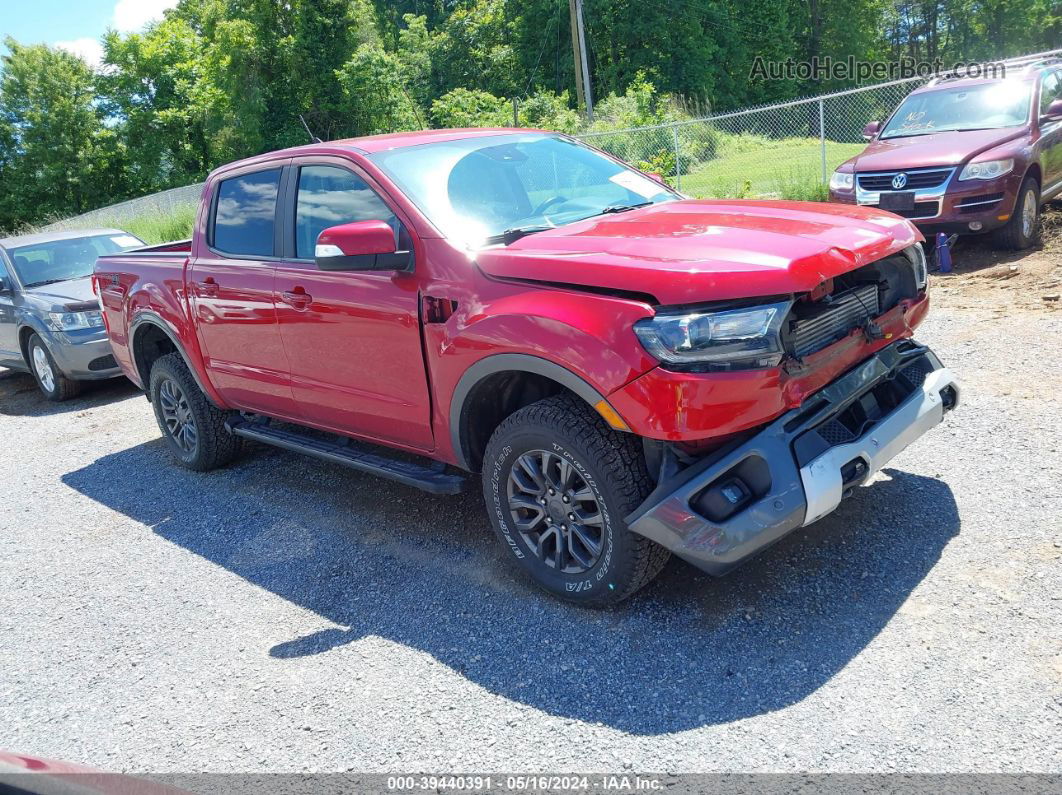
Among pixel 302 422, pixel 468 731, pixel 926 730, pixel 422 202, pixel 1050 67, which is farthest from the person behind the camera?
pixel 1050 67

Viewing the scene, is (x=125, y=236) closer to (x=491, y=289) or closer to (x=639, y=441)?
(x=491, y=289)

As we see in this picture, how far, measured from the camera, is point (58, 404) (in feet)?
31.0

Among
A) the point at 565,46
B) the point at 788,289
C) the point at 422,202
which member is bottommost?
the point at 788,289

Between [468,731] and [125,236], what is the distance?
931cm

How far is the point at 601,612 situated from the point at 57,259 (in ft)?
28.8

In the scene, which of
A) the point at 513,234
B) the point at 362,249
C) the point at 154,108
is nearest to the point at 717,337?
the point at 513,234

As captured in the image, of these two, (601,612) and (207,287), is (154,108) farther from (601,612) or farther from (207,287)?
(601,612)

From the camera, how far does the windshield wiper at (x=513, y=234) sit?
3.94 metres

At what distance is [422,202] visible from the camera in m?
4.12

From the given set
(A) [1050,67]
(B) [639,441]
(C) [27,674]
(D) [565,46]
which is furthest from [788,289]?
(D) [565,46]

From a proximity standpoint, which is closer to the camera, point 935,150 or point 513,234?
point 513,234

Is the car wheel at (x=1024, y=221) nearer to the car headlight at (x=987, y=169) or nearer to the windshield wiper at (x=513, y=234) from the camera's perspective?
the car headlight at (x=987, y=169)

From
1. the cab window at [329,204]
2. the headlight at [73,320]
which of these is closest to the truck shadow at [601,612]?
the cab window at [329,204]

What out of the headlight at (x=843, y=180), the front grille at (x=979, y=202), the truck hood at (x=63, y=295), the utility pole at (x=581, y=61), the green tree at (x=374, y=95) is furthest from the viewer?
the green tree at (x=374, y=95)
